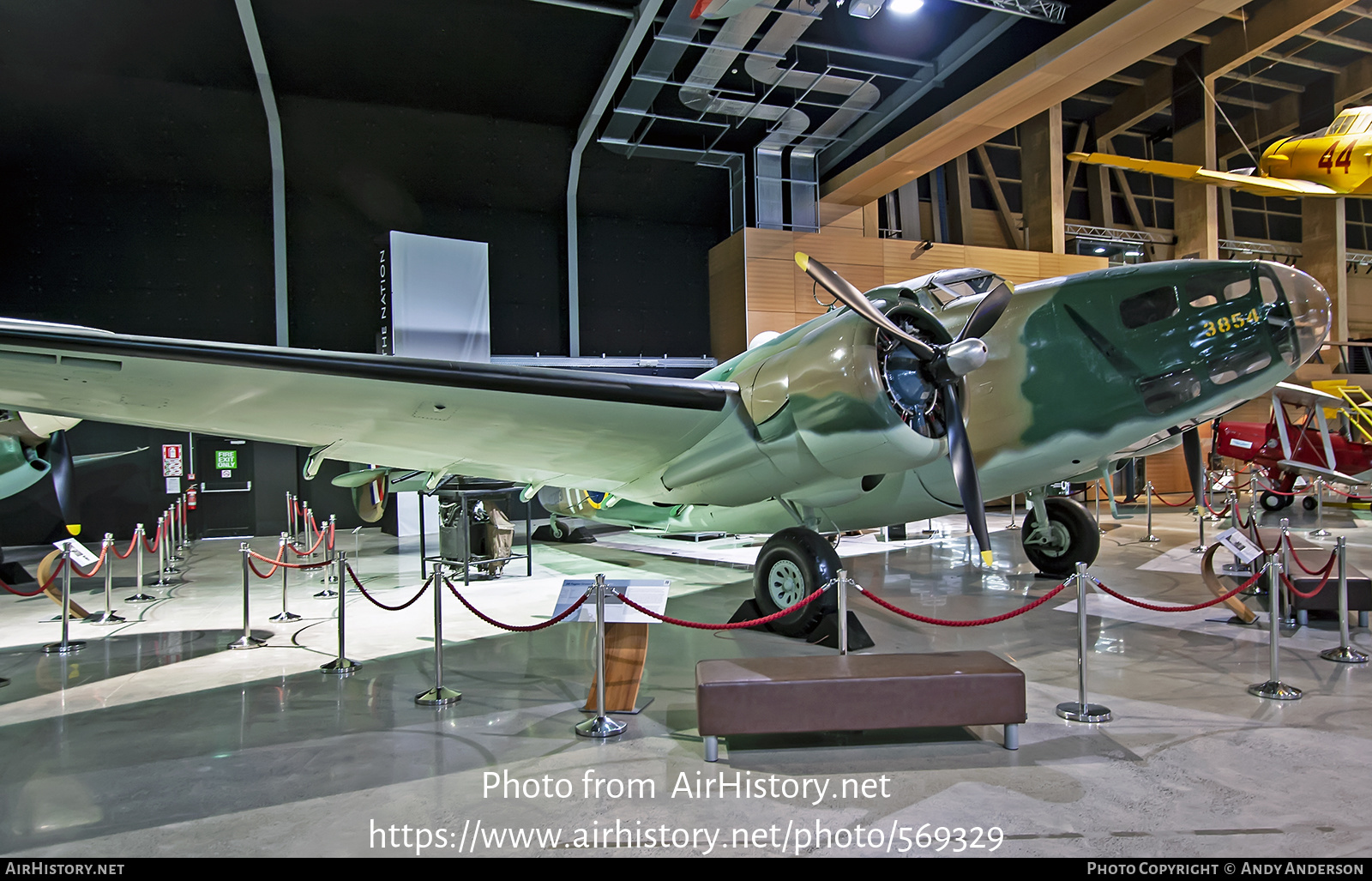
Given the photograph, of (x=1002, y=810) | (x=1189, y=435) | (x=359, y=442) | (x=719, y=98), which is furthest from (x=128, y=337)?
(x=719, y=98)

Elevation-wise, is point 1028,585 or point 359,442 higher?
point 359,442

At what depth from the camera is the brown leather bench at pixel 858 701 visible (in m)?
4.00

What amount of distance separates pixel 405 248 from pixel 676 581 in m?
9.48

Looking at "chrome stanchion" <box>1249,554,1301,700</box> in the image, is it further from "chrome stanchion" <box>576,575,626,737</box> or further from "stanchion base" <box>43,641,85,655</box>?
"stanchion base" <box>43,641,85,655</box>

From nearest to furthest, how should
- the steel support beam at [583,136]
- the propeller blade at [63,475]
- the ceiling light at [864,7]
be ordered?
1. the propeller blade at [63,475]
2. the ceiling light at [864,7]
3. the steel support beam at [583,136]

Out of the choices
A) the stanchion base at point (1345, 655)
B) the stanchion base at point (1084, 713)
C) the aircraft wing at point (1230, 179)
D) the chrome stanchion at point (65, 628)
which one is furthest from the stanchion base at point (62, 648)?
the aircraft wing at point (1230, 179)

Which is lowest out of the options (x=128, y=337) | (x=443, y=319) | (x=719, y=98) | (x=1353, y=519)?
(x=1353, y=519)

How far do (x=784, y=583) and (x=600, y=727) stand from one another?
8.85 ft

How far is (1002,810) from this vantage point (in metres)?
3.38

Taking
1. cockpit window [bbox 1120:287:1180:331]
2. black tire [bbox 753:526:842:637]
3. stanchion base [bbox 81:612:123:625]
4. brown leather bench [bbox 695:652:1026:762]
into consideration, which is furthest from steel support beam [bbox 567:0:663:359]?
brown leather bench [bbox 695:652:1026:762]

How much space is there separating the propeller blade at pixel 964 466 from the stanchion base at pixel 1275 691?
1.96 meters

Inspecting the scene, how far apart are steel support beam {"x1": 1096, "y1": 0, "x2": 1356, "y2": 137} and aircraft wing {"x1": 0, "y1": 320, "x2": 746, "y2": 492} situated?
18.4m

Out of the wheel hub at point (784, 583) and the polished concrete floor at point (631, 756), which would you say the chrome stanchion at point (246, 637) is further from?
the wheel hub at point (784, 583)

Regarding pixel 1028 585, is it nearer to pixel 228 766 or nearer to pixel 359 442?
pixel 359 442
